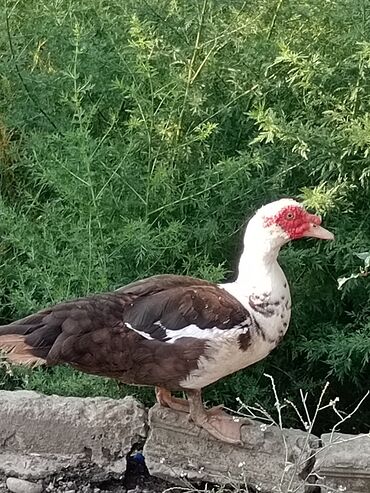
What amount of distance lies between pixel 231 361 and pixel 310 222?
361 mm

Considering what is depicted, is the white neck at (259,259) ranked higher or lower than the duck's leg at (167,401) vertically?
higher

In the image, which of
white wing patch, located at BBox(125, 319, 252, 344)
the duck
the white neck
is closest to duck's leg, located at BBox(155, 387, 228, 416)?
the duck

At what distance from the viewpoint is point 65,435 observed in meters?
2.21

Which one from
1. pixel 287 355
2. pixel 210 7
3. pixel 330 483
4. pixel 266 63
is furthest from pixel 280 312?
pixel 210 7

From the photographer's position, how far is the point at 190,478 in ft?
7.06

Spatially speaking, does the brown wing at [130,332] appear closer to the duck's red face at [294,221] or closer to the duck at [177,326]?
the duck at [177,326]

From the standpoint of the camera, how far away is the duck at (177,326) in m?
2.01

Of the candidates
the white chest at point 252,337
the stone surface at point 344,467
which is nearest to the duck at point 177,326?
the white chest at point 252,337

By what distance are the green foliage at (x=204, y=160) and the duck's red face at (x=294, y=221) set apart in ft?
0.90

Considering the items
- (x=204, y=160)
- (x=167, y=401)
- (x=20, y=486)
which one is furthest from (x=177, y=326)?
(x=204, y=160)

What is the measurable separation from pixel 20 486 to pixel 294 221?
0.87 metres

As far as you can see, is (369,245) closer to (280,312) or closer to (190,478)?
(280,312)

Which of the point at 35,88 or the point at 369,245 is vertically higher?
the point at 35,88

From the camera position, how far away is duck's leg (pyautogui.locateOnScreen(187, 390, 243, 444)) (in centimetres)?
214
